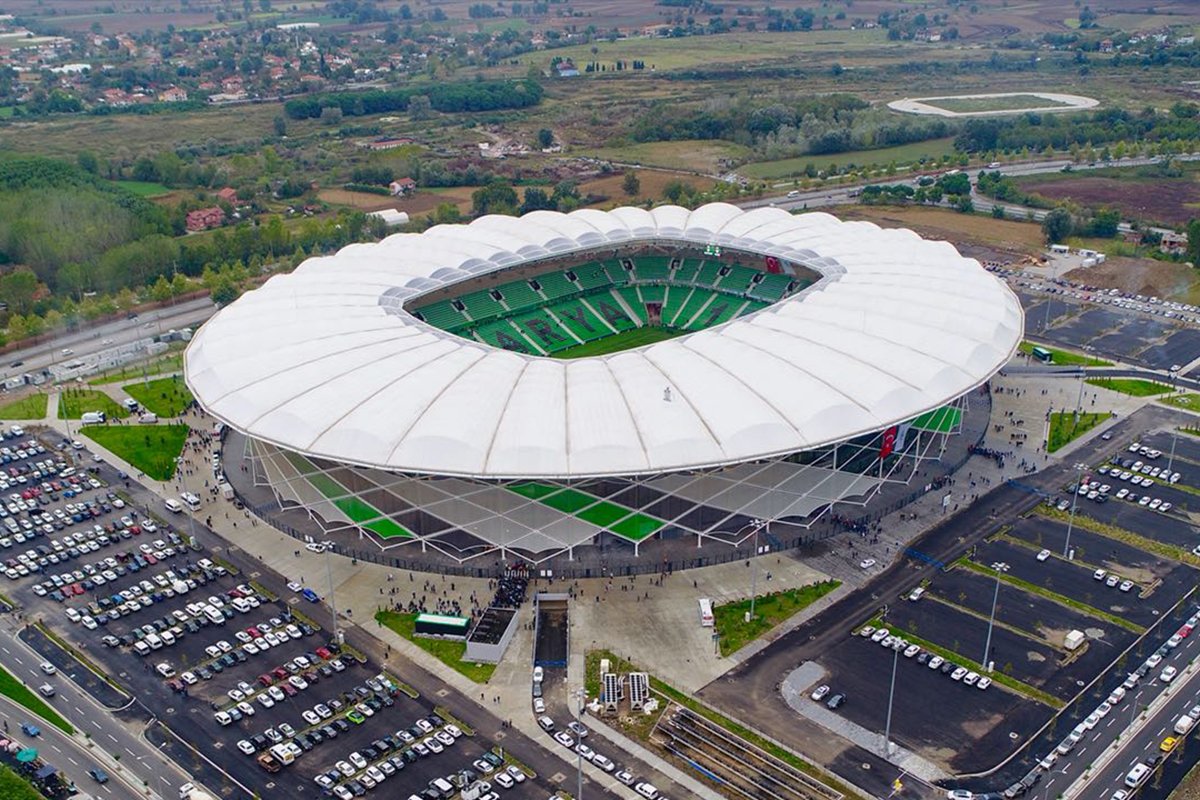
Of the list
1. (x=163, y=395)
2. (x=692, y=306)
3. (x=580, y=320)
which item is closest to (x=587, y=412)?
(x=580, y=320)

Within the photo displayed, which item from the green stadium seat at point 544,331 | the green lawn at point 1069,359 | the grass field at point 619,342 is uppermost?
the green stadium seat at point 544,331

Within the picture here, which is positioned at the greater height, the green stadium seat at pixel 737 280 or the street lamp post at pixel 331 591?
the green stadium seat at pixel 737 280

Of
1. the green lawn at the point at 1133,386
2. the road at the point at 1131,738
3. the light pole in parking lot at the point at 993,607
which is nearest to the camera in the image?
the road at the point at 1131,738

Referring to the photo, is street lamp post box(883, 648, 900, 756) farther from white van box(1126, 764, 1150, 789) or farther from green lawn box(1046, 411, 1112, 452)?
green lawn box(1046, 411, 1112, 452)

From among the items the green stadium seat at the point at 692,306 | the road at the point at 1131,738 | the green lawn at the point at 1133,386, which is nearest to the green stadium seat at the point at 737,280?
the green stadium seat at the point at 692,306

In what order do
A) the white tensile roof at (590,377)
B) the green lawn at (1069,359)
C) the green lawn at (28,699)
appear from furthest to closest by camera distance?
the green lawn at (1069,359)
the white tensile roof at (590,377)
the green lawn at (28,699)

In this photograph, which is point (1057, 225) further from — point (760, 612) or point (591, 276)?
point (760, 612)

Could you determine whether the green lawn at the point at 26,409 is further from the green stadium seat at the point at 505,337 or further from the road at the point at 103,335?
the green stadium seat at the point at 505,337

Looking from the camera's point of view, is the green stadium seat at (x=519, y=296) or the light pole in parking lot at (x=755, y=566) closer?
the light pole in parking lot at (x=755, y=566)
